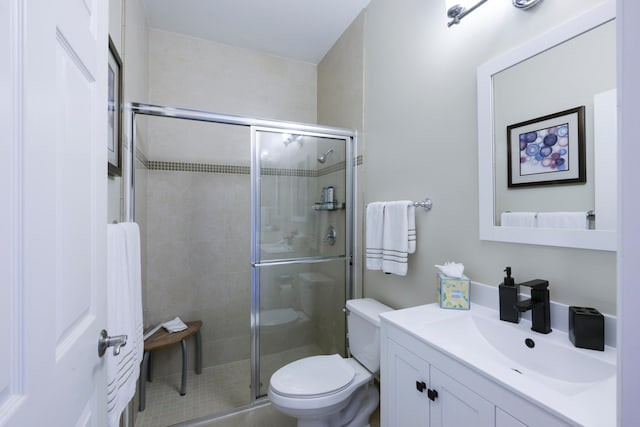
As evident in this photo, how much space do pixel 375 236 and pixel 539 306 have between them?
2.78 feet

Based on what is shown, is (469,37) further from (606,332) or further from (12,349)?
(12,349)

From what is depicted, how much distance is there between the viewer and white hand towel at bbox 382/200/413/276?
1.48 meters

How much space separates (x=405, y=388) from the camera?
1001 millimetres

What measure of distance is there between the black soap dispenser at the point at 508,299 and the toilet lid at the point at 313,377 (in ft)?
2.67

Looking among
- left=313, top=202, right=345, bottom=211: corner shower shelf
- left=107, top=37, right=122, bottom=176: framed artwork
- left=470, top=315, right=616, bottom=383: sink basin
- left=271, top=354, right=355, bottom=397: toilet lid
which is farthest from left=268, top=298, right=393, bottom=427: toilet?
left=107, top=37, right=122, bottom=176: framed artwork

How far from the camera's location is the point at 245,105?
248cm

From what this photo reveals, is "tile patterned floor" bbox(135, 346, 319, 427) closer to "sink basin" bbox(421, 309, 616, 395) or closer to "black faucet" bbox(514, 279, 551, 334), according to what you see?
"sink basin" bbox(421, 309, 616, 395)

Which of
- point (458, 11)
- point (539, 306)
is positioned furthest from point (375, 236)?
point (458, 11)

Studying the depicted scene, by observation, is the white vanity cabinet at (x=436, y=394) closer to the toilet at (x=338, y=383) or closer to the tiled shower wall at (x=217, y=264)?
the toilet at (x=338, y=383)

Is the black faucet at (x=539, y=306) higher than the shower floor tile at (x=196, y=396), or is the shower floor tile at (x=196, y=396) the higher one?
the black faucet at (x=539, y=306)

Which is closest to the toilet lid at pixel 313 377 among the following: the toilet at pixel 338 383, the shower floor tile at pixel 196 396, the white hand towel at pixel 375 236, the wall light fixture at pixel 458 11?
the toilet at pixel 338 383

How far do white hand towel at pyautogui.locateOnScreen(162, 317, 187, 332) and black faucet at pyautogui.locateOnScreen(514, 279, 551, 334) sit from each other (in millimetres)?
2143

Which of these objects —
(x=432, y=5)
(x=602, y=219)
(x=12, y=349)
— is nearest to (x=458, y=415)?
(x=602, y=219)

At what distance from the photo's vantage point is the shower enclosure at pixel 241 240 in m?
1.83
